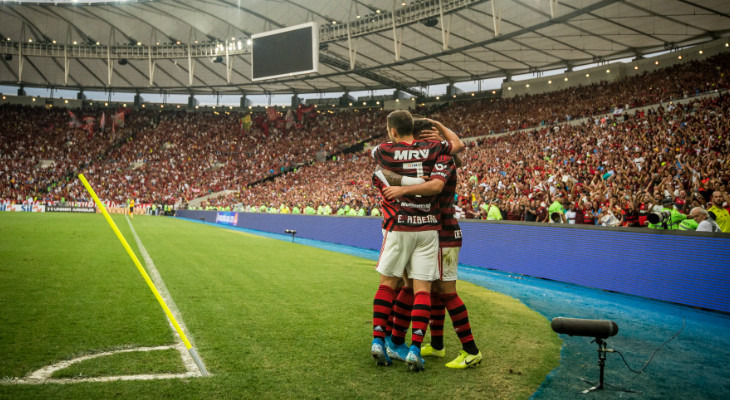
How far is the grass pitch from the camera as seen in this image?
324 centimetres

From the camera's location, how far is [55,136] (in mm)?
52188

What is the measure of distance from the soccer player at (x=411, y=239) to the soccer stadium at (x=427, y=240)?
19 mm

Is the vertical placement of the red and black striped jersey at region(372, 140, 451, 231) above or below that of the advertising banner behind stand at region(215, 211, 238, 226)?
above

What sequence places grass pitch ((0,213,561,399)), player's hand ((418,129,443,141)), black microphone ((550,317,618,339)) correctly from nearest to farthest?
grass pitch ((0,213,561,399)) < black microphone ((550,317,618,339)) < player's hand ((418,129,443,141))

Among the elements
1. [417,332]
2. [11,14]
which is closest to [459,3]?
[417,332]

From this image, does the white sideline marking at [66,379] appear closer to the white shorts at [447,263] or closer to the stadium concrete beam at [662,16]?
the white shorts at [447,263]

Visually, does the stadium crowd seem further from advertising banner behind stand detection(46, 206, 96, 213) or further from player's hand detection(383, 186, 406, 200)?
player's hand detection(383, 186, 406, 200)

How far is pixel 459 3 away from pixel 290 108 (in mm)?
31527

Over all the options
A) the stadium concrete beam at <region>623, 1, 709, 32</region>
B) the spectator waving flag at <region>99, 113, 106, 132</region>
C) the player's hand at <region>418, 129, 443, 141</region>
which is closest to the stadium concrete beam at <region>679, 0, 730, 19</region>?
the stadium concrete beam at <region>623, 1, 709, 32</region>

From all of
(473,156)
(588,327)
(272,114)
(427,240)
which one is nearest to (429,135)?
(427,240)

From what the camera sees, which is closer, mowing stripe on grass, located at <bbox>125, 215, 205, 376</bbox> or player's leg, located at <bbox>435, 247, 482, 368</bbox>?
mowing stripe on grass, located at <bbox>125, 215, 205, 376</bbox>

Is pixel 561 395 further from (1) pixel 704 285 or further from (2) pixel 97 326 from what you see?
(1) pixel 704 285

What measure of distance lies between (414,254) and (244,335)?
1.97m

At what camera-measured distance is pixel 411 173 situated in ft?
12.9
